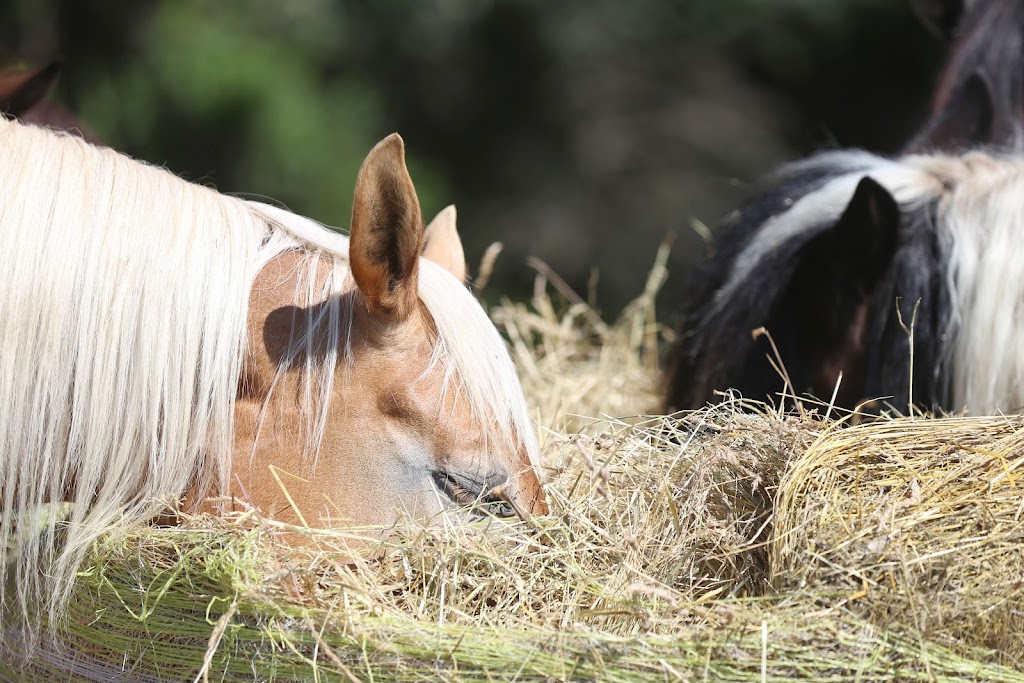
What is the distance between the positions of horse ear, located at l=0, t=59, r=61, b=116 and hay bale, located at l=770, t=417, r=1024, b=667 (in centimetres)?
165

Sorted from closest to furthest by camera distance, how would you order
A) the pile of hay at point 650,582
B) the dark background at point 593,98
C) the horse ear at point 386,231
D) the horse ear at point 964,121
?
the pile of hay at point 650,582 → the horse ear at point 386,231 → the horse ear at point 964,121 → the dark background at point 593,98

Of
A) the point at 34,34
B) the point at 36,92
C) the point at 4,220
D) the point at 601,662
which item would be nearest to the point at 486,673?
the point at 601,662

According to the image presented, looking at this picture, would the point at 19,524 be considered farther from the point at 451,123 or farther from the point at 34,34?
the point at 451,123

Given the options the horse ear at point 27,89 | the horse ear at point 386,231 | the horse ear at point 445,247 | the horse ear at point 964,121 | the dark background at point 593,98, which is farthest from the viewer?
the dark background at point 593,98

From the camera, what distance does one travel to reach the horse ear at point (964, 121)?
2436 mm

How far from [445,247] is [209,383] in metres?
0.55

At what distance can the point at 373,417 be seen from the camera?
1303 millimetres

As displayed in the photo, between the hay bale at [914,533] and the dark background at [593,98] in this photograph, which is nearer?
the hay bale at [914,533]

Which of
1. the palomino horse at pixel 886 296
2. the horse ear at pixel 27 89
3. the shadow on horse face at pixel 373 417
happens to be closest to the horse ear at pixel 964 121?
the palomino horse at pixel 886 296

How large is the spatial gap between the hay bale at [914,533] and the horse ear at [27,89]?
1.65 m

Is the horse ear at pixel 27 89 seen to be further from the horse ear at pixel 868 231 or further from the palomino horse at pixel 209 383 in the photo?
the horse ear at pixel 868 231

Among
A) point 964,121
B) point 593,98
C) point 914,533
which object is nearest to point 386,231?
point 914,533

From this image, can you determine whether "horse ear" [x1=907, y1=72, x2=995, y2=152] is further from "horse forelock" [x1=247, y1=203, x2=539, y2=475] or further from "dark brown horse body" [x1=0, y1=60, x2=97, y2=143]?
"dark brown horse body" [x1=0, y1=60, x2=97, y2=143]

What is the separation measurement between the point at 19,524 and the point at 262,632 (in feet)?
1.33
